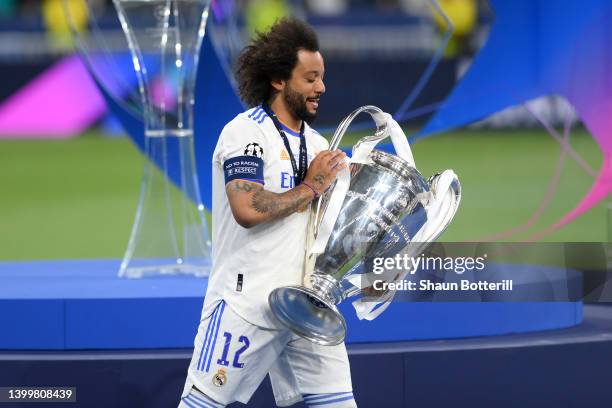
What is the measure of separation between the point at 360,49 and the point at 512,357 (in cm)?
1556

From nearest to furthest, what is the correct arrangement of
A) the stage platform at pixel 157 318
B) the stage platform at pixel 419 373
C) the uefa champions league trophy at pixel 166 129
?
the stage platform at pixel 419 373, the stage platform at pixel 157 318, the uefa champions league trophy at pixel 166 129

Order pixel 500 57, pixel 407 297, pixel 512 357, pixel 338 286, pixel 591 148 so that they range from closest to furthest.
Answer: pixel 338 286 < pixel 407 297 < pixel 512 357 < pixel 500 57 < pixel 591 148

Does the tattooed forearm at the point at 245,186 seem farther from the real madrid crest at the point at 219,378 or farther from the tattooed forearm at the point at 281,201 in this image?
the real madrid crest at the point at 219,378

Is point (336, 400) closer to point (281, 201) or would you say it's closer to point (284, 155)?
point (281, 201)

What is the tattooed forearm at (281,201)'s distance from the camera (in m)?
4.48

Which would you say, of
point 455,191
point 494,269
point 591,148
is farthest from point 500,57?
point 591,148

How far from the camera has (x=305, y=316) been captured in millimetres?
4578

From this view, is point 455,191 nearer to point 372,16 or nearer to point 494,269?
point 494,269

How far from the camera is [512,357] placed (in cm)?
632

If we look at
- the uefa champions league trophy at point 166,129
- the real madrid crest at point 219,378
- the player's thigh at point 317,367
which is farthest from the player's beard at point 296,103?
the uefa champions league trophy at point 166,129

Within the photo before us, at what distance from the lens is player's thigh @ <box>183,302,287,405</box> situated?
15.2ft

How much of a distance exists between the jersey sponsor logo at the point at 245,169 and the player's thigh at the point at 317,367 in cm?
65

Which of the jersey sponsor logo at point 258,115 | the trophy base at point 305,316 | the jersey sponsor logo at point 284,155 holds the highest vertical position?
the jersey sponsor logo at point 258,115

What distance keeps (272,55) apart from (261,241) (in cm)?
65
